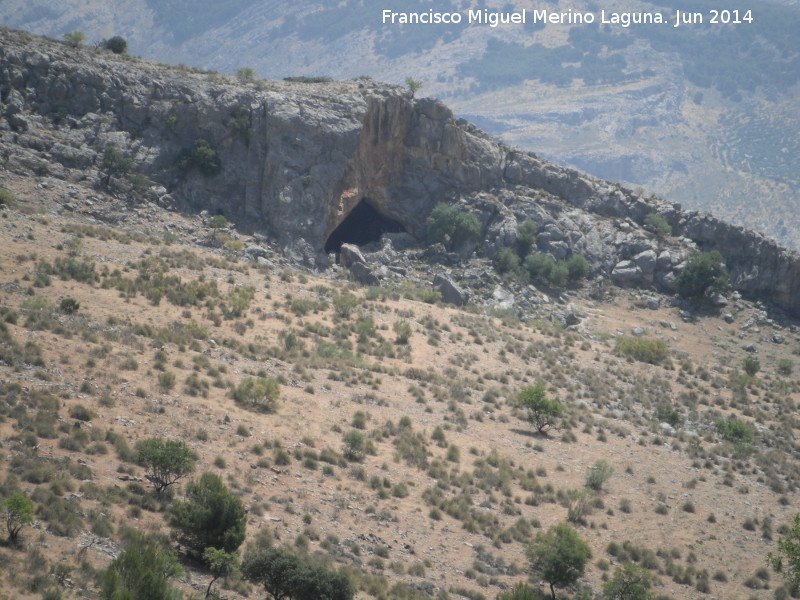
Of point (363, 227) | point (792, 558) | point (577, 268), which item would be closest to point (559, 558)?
point (792, 558)

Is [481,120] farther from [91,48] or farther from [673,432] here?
[673,432]

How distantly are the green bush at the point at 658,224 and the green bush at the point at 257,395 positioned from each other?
40045mm

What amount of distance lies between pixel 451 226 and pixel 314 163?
1001cm

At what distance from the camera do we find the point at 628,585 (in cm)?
1791

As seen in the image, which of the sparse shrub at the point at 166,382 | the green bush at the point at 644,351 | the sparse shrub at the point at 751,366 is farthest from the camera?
the sparse shrub at the point at 751,366

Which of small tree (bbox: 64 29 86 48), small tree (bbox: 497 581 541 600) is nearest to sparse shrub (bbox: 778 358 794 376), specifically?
small tree (bbox: 497 581 541 600)

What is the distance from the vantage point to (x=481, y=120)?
18750 cm

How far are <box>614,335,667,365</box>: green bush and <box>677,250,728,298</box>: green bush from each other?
11144mm

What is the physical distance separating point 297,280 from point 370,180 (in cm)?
1463

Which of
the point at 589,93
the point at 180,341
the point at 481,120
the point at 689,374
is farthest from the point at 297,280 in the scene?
the point at 589,93

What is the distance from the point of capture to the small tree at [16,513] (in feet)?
43.3

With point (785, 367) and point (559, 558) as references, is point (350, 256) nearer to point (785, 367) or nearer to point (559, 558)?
point (785, 367)

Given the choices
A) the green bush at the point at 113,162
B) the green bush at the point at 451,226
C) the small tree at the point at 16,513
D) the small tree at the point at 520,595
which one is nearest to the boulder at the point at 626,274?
the green bush at the point at 451,226

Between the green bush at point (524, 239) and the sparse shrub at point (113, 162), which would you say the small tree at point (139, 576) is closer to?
the sparse shrub at point (113, 162)
